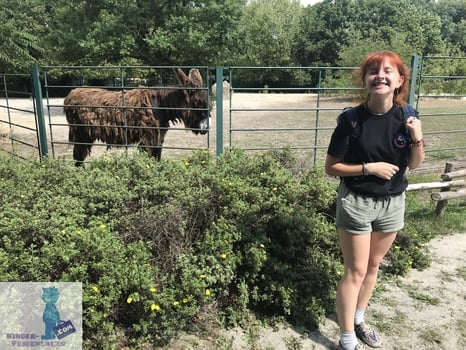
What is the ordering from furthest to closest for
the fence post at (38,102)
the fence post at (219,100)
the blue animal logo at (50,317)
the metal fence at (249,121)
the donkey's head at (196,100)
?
the fence post at (38,102), the donkey's head at (196,100), the metal fence at (249,121), the fence post at (219,100), the blue animal logo at (50,317)

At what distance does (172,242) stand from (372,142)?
5.29 feet

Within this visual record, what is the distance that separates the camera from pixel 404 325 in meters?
3.05

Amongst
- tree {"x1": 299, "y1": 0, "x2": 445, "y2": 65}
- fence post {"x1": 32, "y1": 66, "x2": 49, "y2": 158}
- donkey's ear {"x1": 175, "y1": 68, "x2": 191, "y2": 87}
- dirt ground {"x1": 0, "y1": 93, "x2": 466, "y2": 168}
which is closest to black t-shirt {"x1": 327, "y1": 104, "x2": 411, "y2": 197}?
dirt ground {"x1": 0, "y1": 93, "x2": 466, "y2": 168}

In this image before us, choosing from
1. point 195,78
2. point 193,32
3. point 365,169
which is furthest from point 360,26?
point 365,169

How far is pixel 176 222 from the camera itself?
306cm

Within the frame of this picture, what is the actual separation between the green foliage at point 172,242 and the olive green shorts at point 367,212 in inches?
33.5

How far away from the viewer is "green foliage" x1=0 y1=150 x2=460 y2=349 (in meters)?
2.56

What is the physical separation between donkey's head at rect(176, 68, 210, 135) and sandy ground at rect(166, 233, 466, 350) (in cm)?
351

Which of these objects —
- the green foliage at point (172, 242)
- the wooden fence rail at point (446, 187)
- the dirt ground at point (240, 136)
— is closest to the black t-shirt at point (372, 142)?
the green foliage at point (172, 242)

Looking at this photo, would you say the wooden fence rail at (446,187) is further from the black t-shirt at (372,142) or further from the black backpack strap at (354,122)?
the black backpack strap at (354,122)

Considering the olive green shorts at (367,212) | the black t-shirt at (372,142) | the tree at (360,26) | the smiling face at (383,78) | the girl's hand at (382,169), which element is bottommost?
the olive green shorts at (367,212)

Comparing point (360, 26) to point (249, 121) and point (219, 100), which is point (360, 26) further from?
point (219, 100)

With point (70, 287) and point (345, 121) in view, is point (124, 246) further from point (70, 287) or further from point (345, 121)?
point (345, 121)

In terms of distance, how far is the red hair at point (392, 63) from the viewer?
2.32 metres
